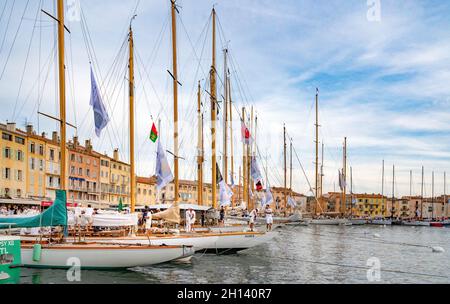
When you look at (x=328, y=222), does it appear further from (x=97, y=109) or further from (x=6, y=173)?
(x=97, y=109)

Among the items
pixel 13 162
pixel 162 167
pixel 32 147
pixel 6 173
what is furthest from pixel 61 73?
pixel 32 147

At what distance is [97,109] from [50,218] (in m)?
6.52

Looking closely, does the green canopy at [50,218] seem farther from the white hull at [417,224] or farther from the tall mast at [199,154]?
the white hull at [417,224]

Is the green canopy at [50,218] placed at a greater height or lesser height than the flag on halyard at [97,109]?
lesser

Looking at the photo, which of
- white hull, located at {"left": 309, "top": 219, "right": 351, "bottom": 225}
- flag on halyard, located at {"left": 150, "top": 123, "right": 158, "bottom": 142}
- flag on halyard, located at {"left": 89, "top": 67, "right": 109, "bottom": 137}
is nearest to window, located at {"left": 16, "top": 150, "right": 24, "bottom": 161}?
flag on halyard, located at {"left": 150, "top": 123, "right": 158, "bottom": 142}

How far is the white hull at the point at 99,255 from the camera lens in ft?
68.1

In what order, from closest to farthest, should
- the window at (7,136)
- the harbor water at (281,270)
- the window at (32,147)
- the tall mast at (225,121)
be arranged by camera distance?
the harbor water at (281,270) < the tall mast at (225,121) < the window at (7,136) < the window at (32,147)

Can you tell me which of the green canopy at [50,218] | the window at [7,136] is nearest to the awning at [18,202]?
the window at [7,136]

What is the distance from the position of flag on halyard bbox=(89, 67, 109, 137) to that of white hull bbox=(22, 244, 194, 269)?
256 inches

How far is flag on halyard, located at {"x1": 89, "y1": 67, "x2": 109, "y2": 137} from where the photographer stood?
24406 mm

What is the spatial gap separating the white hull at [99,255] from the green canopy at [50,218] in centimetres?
109

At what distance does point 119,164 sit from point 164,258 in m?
75.0

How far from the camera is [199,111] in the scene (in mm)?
42594

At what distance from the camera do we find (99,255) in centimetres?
2075
